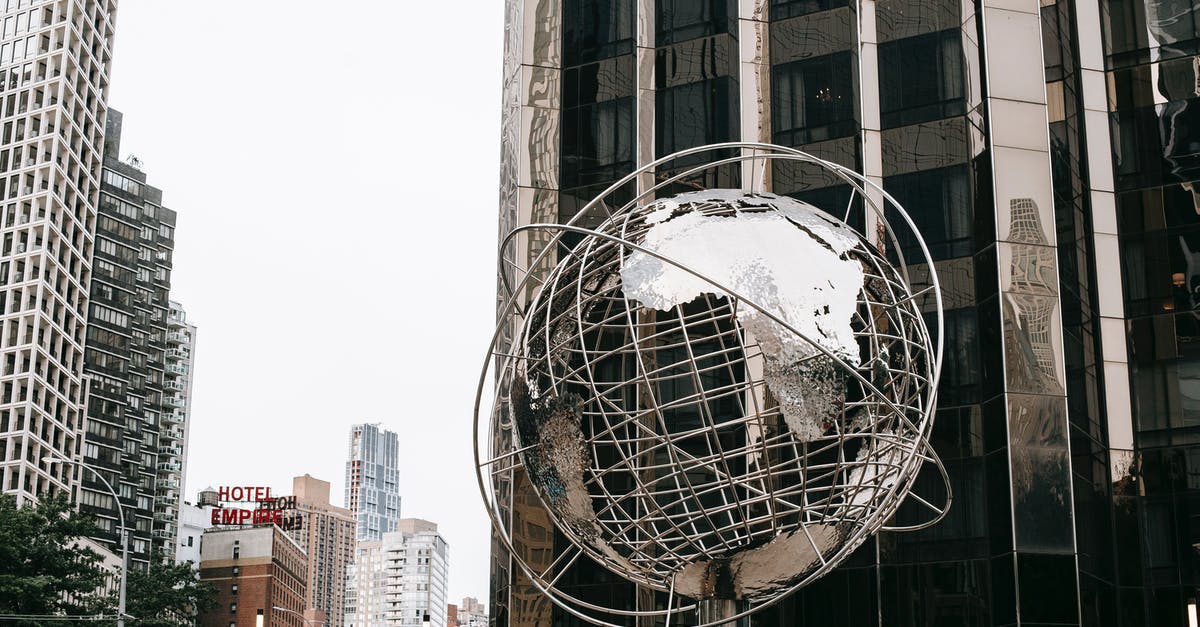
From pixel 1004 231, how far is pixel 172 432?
14072 cm

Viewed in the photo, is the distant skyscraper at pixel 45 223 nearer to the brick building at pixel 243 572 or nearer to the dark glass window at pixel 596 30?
the brick building at pixel 243 572

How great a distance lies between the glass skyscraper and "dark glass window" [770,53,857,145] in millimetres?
52

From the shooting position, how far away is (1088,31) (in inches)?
1201

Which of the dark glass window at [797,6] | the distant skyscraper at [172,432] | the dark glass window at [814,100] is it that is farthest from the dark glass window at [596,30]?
the distant skyscraper at [172,432]

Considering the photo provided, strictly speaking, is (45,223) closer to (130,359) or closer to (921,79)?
(130,359)

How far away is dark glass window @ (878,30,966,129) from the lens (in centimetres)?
3002

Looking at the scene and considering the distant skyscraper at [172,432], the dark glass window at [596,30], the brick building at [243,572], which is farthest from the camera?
the distant skyscraper at [172,432]

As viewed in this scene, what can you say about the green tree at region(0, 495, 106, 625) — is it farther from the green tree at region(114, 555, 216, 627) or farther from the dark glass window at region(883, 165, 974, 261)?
the dark glass window at region(883, 165, 974, 261)

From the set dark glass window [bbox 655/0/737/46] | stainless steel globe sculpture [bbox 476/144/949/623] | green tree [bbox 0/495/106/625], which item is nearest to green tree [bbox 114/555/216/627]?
green tree [bbox 0/495/106/625]

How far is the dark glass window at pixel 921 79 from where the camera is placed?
3002 centimetres

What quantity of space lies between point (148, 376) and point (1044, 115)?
129989mm

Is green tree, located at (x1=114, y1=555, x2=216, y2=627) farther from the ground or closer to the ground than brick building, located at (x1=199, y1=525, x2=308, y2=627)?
closer to the ground

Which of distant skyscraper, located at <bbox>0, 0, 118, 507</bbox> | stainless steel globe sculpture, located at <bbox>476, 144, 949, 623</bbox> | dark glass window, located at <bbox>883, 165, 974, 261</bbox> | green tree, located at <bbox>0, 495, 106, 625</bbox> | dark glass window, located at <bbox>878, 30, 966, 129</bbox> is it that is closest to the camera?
stainless steel globe sculpture, located at <bbox>476, 144, 949, 623</bbox>

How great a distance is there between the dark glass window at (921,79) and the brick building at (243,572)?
406ft
